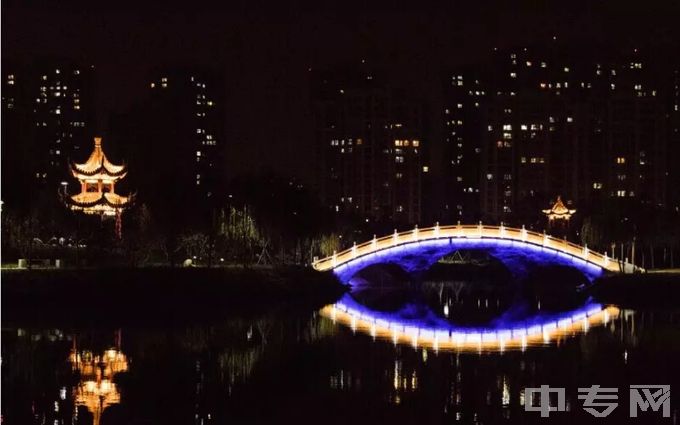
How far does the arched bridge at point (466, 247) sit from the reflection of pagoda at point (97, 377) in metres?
33.6

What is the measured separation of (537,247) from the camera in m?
79.3

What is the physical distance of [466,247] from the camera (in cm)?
7944

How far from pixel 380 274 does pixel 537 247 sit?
1944 centimetres

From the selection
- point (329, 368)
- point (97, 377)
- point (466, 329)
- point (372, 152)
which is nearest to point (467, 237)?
point (466, 329)

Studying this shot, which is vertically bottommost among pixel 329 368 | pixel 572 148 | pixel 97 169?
pixel 329 368

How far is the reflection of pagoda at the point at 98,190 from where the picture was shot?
244ft

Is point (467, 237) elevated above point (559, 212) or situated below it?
below

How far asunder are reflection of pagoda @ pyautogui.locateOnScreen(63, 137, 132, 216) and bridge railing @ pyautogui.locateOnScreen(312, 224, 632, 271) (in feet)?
39.6

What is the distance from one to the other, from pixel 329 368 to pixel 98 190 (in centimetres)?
3628

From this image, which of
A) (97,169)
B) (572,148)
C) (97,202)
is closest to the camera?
(97,202)

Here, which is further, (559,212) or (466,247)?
(559,212)

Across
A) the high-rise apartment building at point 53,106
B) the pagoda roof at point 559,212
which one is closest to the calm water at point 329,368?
the pagoda roof at point 559,212

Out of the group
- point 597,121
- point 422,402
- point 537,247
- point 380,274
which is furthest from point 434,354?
point 597,121

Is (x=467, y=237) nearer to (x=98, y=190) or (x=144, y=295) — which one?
(x=98, y=190)
